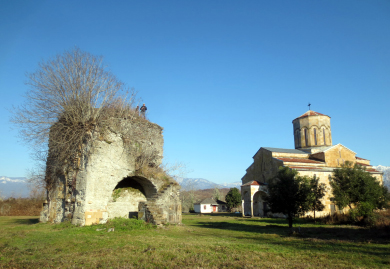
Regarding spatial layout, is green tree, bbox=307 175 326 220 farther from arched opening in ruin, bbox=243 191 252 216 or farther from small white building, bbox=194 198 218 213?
small white building, bbox=194 198 218 213

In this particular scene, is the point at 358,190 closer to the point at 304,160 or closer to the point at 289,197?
the point at 289,197

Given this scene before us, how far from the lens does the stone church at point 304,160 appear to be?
32.3 meters

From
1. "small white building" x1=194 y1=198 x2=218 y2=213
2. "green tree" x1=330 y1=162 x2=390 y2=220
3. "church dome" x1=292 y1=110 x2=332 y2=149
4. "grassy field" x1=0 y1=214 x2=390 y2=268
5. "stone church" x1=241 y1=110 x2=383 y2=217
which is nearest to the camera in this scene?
"grassy field" x1=0 y1=214 x2=390 y2=268

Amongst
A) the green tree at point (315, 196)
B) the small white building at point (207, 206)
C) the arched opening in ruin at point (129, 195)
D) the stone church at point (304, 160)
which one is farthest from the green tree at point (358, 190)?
the small white building at point (207, 206)

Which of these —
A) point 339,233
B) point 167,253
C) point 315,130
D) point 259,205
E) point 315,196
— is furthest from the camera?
point 315,130

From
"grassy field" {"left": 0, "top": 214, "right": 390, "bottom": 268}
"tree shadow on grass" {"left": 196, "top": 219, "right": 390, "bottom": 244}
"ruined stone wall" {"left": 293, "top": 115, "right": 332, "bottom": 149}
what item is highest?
"ruined stone wall" {"left": 293, "top": 115, "right": 332, "bottom": 149}

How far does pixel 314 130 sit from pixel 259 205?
14.2 metres

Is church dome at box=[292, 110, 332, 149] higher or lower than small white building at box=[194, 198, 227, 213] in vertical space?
higher

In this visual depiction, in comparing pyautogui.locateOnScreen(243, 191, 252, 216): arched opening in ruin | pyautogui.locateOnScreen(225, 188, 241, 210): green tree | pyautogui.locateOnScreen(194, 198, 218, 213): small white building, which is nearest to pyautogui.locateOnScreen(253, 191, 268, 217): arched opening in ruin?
pyautogui.locateOnScreen(243, 191, 252, 216): arched opening in ruin

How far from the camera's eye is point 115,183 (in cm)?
1457

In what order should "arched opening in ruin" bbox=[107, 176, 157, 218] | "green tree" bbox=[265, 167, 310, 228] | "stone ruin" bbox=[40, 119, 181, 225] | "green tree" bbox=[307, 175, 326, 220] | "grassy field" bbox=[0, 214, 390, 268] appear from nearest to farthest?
"grassy field" bbox=[0, 214, 390, 268]
"stone ruin" bbox=[40, 119, 181, 225]
"arched opening in ruin" bbox=[107, 176, 157, 218]
"green tree" bbox=[265, 167, 310, 228]
"green tree" bbox=[307, 175, 326, 220]

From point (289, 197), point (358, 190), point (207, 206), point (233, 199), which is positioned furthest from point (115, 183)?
point (207, 206)

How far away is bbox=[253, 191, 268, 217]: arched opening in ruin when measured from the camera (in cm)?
3353

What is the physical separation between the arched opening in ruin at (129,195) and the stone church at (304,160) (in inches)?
713
